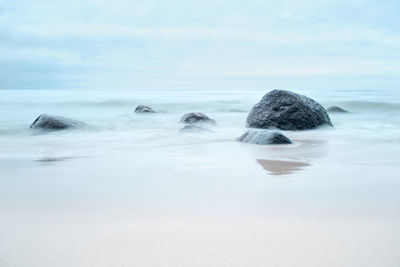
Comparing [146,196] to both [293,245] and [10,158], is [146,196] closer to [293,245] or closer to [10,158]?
[293,245]

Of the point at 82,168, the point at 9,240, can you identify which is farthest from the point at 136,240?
the point at 82,168

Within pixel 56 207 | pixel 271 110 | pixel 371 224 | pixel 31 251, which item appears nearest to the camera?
pixel 31 251

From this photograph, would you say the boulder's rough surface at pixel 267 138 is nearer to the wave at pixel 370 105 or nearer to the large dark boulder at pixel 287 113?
the large dark boulder at pixel 287 113

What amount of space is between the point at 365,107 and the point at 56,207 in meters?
14.1

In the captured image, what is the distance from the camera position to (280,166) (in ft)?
12.0

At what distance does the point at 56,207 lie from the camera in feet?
7.71

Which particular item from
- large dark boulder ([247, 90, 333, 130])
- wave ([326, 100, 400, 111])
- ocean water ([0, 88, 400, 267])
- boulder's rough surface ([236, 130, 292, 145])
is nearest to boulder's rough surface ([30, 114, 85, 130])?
ocean water ([0, 88, 400, 267])

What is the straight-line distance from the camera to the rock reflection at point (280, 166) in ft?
11.2

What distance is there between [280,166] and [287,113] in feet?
12.5

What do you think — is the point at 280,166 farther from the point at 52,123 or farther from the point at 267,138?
the point at 52,123

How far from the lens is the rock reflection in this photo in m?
3.40

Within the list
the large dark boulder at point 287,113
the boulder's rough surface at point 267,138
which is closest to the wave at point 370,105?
the large dark boulder at point 287,113

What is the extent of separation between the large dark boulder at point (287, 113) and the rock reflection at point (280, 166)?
3.43m

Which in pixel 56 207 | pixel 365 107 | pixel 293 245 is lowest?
pixel 293 245
